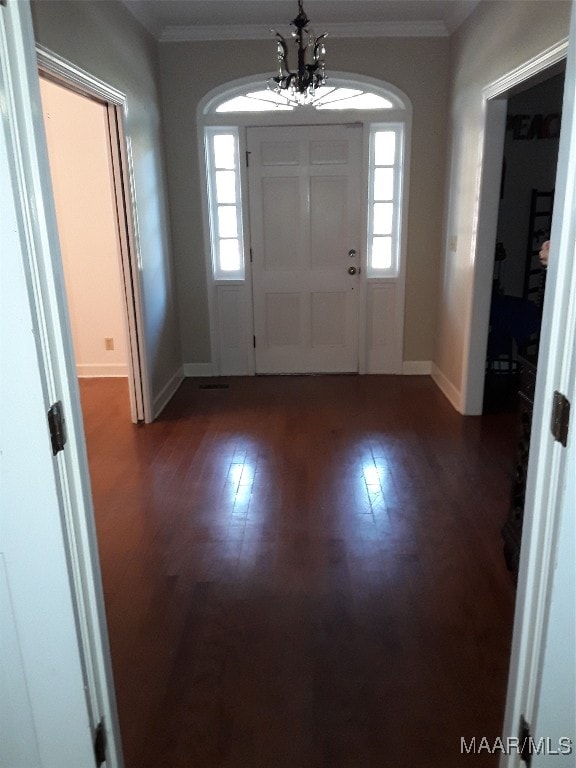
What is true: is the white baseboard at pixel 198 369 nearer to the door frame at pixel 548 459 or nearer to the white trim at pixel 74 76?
the white trim at pixel 74 76

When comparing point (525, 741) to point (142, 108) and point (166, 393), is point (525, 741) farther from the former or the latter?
point (142, 108)

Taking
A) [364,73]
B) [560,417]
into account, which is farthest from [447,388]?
[560,417]

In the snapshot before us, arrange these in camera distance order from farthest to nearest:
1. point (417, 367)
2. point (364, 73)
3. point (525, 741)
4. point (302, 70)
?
point (417, 367), point (364, 73), point (302, 70), point (525, 741)

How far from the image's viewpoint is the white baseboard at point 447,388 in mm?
4331

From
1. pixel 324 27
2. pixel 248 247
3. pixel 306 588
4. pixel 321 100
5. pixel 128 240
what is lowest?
pixel 306 588

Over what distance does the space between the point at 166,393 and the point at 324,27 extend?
3139mm

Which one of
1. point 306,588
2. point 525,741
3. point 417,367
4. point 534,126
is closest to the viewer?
point 525,741

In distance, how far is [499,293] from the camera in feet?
16.1

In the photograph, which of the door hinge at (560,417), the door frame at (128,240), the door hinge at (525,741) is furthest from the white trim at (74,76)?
the door hinge at (525,741)

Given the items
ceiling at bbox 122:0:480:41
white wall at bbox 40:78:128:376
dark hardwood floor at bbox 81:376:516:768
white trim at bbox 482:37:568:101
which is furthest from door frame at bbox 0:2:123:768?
white wall at bbox 40:78:128:376

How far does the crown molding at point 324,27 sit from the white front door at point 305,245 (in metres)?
0.68

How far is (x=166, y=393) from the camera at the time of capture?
15.4 feet

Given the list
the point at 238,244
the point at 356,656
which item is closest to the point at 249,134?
the point at 238,244

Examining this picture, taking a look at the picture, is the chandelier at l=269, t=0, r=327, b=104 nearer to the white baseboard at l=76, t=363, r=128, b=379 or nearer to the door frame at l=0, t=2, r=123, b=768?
the door frame at l=0, t=2, r=123, b=768
